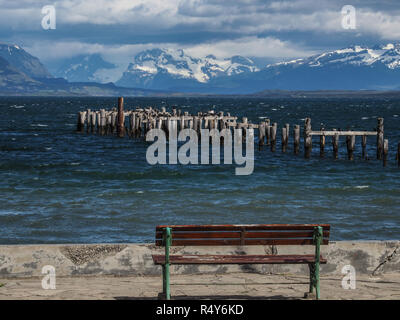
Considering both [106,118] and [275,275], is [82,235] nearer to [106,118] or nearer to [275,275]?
[275,275]

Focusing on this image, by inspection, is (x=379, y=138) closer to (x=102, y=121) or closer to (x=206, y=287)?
(x=102, y=121)

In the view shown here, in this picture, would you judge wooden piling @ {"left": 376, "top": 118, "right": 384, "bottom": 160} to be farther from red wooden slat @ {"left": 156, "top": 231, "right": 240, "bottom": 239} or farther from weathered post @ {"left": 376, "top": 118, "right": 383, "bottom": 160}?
red wooden slat @ {"left": 156, "top": 231, "right": 240, "bottom": 239}

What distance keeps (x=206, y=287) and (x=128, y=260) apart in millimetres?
1442

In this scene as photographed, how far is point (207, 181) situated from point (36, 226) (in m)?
9.85

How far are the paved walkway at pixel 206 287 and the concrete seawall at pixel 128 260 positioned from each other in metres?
0.15

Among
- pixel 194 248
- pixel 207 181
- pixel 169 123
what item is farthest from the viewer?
pixel 169 123

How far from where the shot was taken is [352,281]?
9680mm

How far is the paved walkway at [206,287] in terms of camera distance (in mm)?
8781

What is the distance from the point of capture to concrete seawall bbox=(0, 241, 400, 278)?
33.1 ft

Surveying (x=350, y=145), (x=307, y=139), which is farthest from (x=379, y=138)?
(x=307, y=139)

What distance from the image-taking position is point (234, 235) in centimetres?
873
